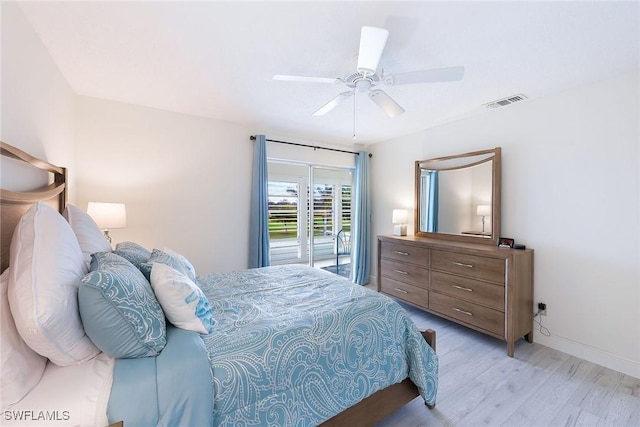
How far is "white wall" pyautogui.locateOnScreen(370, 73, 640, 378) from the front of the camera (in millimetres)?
2160

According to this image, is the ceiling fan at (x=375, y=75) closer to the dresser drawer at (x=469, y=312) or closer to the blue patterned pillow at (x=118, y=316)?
the blue patterned pillow at (x=118, y=316)

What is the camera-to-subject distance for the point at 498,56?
1.90 metres

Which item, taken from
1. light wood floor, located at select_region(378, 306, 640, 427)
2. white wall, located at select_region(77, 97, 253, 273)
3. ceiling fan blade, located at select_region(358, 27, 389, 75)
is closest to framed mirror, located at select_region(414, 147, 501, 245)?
light wood floor, located at select_region(378, 306, 640, 427)

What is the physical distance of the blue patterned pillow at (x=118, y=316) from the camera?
0.99 meters

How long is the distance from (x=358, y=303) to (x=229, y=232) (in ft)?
7.38

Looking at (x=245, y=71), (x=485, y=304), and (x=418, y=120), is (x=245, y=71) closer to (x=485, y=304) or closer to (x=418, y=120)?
(x=418, y=120)

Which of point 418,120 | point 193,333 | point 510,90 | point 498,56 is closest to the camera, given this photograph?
point 193,333

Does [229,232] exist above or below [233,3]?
below

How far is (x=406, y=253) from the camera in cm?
331

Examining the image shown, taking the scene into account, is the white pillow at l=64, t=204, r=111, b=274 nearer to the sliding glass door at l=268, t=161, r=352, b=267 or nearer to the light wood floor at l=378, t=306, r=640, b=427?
the light wood floor at l=378, t=306, r=640, b=427

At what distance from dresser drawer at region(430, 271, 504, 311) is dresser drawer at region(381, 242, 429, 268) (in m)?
0.20

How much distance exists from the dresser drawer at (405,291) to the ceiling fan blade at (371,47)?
248 centimetres

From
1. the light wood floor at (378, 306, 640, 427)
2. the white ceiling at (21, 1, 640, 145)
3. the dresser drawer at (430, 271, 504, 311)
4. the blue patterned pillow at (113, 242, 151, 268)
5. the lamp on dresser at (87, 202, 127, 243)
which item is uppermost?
the white ceiling at (21, 1, 640, 145)

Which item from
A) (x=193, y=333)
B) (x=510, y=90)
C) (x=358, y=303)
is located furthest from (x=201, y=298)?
(x=510, y=90)
